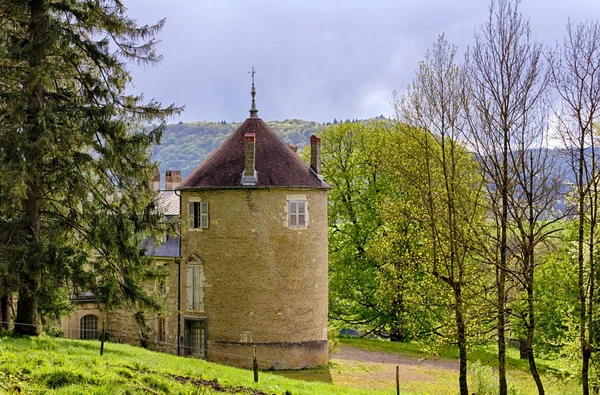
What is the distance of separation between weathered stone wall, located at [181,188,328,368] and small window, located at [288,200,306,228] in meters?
0.25

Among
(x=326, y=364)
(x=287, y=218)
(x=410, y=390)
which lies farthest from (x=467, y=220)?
(x=326, y=364)

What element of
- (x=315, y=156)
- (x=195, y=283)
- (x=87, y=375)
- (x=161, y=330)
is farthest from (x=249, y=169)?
(x=87, y=375)

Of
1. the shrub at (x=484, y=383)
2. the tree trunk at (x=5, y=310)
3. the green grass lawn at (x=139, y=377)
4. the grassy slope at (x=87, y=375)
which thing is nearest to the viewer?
the grassy slope at (x=87, y=375)

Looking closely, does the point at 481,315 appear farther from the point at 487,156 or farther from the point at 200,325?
the point at 200,325

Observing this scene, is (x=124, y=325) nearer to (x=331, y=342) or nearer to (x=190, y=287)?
(x=190, y=287)

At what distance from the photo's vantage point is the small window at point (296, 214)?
95.1 feet

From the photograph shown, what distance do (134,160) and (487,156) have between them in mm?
10408

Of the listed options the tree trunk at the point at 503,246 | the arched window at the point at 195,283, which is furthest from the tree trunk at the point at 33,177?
the tree trunk at the point at 503,246

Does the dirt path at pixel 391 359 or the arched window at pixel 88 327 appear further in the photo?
the arched window at pixel 88 327

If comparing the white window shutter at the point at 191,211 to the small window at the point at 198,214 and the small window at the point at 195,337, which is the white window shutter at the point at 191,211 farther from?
the small window at the point at 195,337

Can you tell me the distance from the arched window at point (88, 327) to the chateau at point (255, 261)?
25.4 ft

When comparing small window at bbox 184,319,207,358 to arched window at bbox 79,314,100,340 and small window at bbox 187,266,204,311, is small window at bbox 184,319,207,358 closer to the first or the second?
small window at bbox 187,266,204,311

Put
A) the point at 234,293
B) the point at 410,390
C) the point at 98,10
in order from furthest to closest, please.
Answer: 1. the point at 234,293
2. the point at 410,390
3. the point at 98,10

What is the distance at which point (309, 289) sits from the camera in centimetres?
2909
